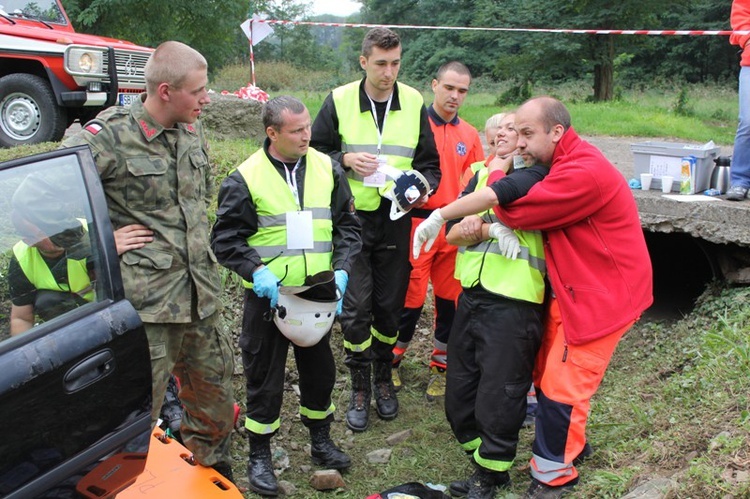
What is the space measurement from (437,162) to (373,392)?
162 centimetres

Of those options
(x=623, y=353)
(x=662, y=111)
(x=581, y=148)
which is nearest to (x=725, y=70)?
(x=662, y=111)

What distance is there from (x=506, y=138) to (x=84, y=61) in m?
5.64

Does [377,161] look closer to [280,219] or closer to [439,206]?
[439,206]

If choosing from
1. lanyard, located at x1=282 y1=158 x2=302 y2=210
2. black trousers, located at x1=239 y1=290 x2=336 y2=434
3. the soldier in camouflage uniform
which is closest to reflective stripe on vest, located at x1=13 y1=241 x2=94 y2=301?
the soldier in camouflage uniform

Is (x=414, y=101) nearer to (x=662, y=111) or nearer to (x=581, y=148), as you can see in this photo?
(x=581, y=148)

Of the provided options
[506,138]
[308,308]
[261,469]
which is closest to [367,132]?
[506,138]

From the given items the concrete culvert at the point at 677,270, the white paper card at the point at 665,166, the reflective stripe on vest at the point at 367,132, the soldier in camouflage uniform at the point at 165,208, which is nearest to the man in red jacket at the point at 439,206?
the reflective stripe on vest at the point at 367,132

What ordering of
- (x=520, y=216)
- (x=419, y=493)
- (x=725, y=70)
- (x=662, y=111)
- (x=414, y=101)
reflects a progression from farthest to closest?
1. (x=725, y=70)
2. (x=662, y=111)
3. (x=414, y=101)
4. (x=419, y=493)
5. (x=520, y=216)

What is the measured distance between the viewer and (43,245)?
239cm

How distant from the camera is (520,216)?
319cm

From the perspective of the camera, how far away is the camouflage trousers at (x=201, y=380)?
3129 millimetres

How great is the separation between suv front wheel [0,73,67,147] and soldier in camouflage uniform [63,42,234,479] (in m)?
5.10

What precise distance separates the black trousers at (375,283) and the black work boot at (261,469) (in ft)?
2.96

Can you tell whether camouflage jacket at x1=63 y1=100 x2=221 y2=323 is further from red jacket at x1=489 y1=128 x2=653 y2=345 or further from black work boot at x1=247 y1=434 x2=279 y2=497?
red jacket at x1=489 y1=128 x2=653 y2=345
